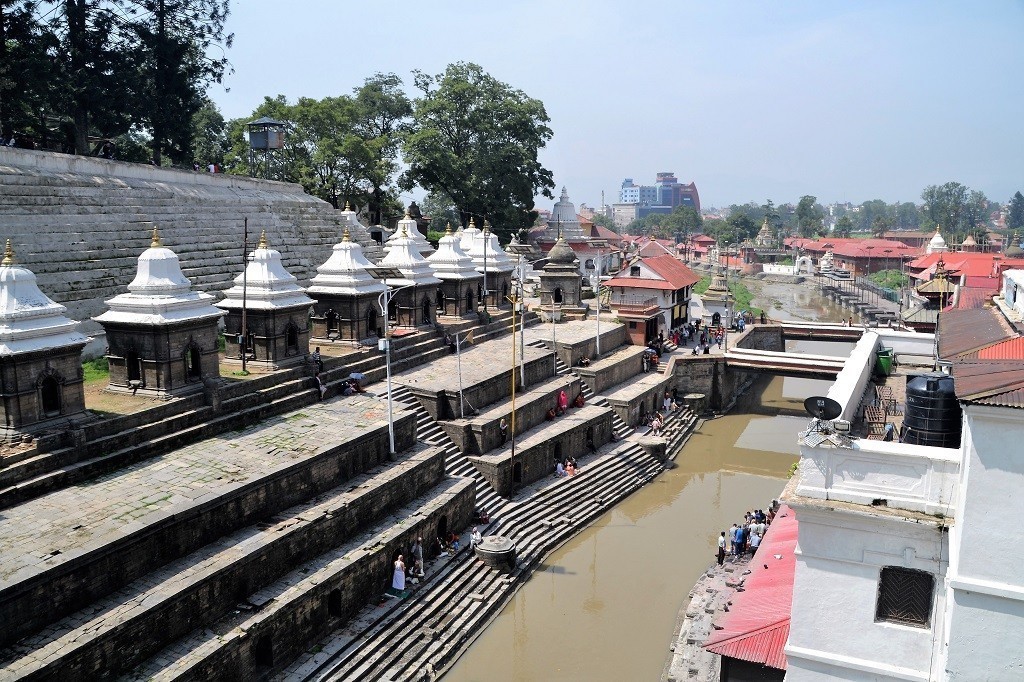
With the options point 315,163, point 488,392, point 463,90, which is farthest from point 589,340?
point 463,90

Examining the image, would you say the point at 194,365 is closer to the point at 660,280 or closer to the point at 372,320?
the point at 372,320

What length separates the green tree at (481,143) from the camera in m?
40.4

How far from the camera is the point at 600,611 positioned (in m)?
14.2

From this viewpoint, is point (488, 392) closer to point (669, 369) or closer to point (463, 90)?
point (669, 369)

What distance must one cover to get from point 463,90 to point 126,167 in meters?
22.7

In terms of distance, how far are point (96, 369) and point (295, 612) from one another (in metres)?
7.74

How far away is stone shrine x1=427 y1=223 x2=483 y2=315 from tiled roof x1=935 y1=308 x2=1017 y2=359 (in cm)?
1437

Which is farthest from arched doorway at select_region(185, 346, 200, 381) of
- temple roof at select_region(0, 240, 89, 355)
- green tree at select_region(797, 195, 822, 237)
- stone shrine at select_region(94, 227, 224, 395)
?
green tree at select_region(797, 195, 822, 237)

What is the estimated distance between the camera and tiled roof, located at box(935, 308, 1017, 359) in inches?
385

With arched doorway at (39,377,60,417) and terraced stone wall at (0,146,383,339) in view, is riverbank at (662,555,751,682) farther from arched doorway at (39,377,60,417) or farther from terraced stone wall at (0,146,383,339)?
terraced stone wall at (0,146,383,339)

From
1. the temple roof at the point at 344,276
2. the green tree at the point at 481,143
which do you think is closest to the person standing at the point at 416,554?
the temple roof at the point at 344,276

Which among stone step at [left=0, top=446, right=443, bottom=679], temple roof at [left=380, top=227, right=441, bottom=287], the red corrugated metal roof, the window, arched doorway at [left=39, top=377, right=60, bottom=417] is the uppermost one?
temple roof at [left=380, top=227, right=441, bottom=287]

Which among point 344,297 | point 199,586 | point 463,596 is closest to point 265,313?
point 344,297

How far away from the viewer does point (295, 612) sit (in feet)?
36.8
